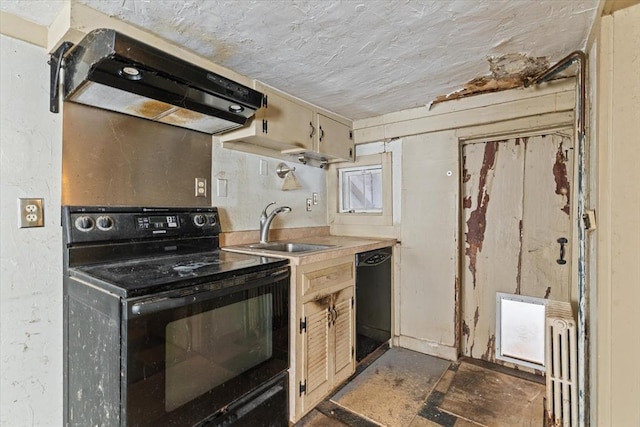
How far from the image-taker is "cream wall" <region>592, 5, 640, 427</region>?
3.74ft

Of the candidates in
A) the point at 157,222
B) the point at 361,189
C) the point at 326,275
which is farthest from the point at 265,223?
Answer: the point at 361,189

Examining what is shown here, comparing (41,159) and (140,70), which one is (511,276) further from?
(41,159)

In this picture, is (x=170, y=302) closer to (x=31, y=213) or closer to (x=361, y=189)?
(x=31, y=213)

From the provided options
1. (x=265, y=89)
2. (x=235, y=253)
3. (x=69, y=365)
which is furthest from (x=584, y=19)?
(x=69, y=365)

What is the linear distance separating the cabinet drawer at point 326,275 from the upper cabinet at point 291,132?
0.89 m

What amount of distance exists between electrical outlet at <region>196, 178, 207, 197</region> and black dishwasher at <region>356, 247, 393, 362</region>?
1118 millimetres

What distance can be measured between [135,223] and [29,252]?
413 millimetres

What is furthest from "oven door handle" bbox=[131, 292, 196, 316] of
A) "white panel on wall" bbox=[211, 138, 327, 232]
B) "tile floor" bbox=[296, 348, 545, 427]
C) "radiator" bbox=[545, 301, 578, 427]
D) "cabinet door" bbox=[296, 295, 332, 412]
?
"radiator" bbox=[545, 301, 578, 427]

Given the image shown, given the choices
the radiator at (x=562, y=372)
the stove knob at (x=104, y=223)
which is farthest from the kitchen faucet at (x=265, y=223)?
the radiator at (x=562, y=372)

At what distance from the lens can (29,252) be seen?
133 centimetres

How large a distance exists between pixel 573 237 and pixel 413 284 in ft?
3.78

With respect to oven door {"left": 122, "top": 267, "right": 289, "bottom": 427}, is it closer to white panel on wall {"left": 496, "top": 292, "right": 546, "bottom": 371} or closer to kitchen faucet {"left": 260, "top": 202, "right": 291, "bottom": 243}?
kitchen faucet {"left": 260, "top": 202, "right": 291, "bottom": 243}

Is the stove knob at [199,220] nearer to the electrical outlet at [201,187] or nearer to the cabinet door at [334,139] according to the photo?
the electrical outlet at [201,187]

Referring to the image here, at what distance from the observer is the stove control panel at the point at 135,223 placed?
55.2 inches
